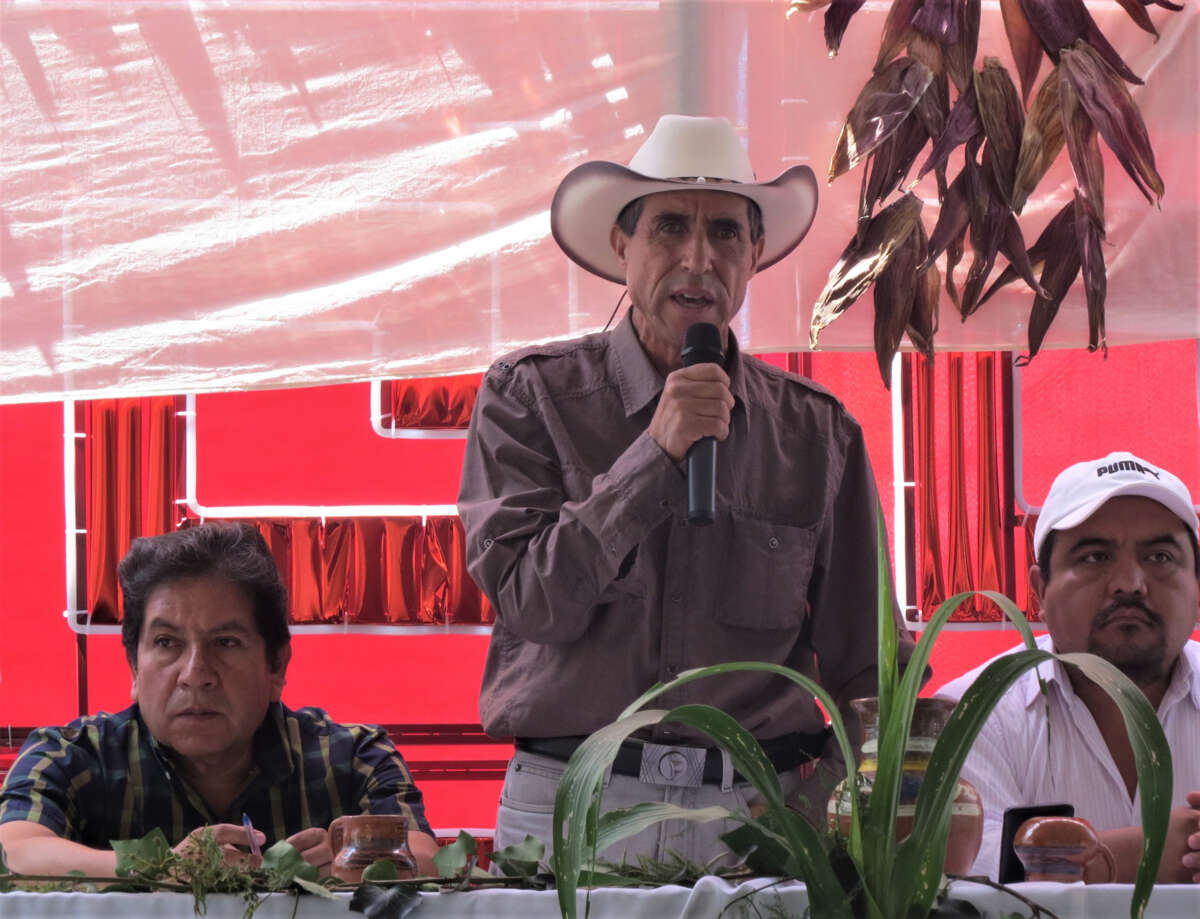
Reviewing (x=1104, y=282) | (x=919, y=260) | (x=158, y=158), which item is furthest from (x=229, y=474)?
(x=1104, y=282)

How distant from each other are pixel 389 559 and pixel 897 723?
69.4 inches

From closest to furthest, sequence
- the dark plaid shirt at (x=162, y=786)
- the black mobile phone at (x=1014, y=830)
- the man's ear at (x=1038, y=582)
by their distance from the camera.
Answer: the black mobile phone at (x=1014, y=830) → the dark plaid shirt at (x=162, y=786) → the man's ear at (x=1038, y=582)

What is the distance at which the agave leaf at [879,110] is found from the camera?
7.54 feet

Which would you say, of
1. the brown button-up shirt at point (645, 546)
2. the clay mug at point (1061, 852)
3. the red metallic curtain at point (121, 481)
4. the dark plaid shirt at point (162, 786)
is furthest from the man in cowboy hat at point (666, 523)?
the red metallic curtain at point (121, 481)

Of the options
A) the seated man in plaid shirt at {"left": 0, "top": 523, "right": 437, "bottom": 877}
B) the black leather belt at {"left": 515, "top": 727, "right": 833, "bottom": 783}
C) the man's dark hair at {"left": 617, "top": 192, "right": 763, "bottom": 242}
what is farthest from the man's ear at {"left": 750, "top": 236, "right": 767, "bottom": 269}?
the seated man in plaid shirt at {"left": 0, "top": 523, "right": 437, "bottom": 877}

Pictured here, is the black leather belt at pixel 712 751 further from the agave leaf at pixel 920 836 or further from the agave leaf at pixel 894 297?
the agave leaf at pixel 920 836

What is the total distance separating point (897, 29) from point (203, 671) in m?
1.44

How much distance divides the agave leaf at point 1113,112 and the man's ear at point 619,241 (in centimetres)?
72

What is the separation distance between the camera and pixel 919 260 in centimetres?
249

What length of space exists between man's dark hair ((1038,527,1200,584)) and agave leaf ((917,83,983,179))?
0.61 m

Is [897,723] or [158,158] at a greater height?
[158,158]

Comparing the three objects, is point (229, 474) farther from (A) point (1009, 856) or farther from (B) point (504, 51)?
(A) point (1009, 856)

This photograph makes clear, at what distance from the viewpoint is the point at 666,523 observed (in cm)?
221

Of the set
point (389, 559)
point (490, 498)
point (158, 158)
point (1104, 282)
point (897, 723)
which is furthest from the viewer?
point (389, 559)
